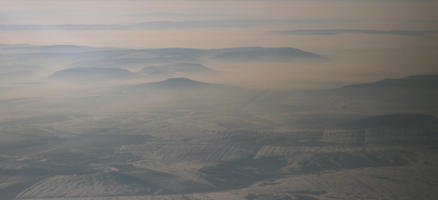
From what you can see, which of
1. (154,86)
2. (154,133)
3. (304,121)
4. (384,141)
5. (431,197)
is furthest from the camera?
(154,86)

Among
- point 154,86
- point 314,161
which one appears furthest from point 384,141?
point 154,86

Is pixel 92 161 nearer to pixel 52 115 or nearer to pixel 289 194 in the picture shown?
pixel 289 194

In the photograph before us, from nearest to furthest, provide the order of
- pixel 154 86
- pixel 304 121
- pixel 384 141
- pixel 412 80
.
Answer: pixel 384 141 < pixel 304 121 < pixel 412 80 < pixel 154 86

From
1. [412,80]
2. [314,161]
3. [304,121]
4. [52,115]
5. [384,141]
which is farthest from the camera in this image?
[412,80]

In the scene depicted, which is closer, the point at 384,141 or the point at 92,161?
the point at 92,161

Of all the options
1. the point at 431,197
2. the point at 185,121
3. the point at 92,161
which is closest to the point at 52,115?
the point at 185,121

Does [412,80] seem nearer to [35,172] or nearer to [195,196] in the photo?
[195,196]

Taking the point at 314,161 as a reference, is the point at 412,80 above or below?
above

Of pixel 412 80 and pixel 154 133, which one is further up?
pixel 412 80

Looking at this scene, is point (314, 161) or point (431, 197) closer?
point (431, 197)
